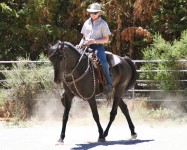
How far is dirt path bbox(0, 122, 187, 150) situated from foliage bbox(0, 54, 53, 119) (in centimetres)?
115

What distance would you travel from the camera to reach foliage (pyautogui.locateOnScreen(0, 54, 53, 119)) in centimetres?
1438

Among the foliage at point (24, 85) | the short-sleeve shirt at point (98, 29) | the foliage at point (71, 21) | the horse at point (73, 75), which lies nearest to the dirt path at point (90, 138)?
the horse at point (73, 75)

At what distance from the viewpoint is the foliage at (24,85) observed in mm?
14375

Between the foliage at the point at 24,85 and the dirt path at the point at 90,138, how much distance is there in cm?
115

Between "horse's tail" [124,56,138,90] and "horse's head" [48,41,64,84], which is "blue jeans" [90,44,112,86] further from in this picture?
"horse's tail" [124,56,138,90]

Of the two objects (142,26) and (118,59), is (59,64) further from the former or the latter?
(142,26)

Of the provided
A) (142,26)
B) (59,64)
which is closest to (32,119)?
(59,64)

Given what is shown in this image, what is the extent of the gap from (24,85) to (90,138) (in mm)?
4164

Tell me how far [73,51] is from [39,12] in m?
8.92

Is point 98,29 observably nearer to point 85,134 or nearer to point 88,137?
point 88,137

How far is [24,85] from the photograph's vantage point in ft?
47.4

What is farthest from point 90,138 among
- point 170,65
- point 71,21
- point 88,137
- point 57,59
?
point 71,21

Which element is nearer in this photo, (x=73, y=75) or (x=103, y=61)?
(x=73, y=75)

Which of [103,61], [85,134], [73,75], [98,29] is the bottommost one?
[85,134]
